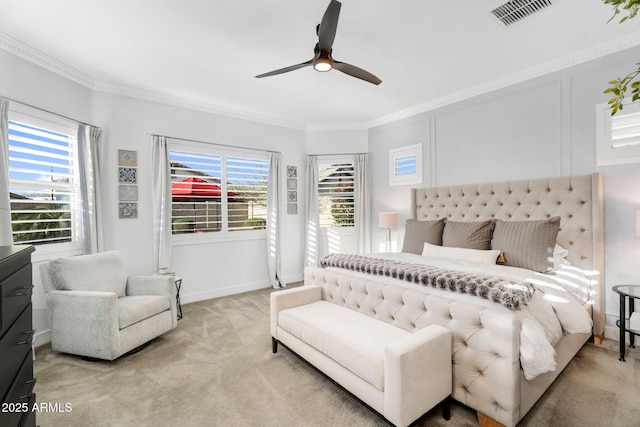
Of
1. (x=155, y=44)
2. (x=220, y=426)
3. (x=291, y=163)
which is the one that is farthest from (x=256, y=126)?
(x=220, y=426)

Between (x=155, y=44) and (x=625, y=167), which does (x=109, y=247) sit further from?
(x=625, y=167)

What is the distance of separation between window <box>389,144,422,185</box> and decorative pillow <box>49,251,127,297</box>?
3.98 metres

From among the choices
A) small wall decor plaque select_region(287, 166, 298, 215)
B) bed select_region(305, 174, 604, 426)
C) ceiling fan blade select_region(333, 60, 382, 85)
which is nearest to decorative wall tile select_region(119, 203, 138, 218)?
small wall decor plaque select_region(287, 166, 298, 215)

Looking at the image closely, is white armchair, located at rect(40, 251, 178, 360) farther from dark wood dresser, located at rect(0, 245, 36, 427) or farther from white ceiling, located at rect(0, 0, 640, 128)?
white ceiling, located at rect(0, 0, 640, 128)

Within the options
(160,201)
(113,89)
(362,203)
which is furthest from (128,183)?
(362,203)

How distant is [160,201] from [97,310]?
1.80 meters

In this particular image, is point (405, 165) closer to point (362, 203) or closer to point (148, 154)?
point (362, 203)

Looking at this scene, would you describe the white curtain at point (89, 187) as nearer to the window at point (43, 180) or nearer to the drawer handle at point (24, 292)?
the window at point (43, 180)

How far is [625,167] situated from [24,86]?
19.0 ft

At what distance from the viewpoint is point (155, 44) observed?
9.57 ft

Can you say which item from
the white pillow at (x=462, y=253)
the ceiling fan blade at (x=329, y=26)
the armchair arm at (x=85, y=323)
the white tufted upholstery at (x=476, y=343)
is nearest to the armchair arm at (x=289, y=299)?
the white tufted upholstery at (x=476, y=343)

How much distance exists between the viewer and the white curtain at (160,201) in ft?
13.4

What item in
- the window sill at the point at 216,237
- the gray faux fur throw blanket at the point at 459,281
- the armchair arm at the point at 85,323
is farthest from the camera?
the window sill at the point at 216,237

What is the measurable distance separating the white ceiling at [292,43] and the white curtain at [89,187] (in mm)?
674
